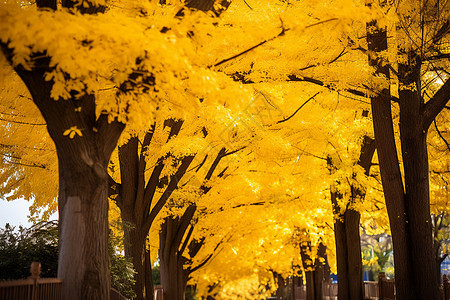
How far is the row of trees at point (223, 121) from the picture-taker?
6.48 m

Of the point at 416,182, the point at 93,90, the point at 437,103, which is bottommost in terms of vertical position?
the point at 416,182

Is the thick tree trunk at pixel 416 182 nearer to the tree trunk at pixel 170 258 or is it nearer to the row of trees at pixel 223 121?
the row of trees at pixel 223 121

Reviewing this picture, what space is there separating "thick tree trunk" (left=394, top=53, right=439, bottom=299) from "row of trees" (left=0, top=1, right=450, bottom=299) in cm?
3

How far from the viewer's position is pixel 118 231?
13.5m

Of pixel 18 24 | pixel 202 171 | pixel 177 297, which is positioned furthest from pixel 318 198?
pixel 18 24

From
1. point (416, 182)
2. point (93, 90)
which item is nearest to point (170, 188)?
point (416, 182)

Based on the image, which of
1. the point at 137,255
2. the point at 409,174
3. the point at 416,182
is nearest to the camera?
the point at 416,182

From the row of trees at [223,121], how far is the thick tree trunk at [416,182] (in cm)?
3

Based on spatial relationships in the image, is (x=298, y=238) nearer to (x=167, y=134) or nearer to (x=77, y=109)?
(x=167, y=134)

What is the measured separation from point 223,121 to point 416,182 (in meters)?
4.36

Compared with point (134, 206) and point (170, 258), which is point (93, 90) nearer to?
point (134, 206)

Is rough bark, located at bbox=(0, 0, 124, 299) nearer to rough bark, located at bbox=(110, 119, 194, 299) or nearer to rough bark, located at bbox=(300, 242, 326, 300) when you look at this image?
rough bark, located at bbox=(110, 119, 194, 299)

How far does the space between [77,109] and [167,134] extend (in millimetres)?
6875

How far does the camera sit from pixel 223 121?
11.1 meters
